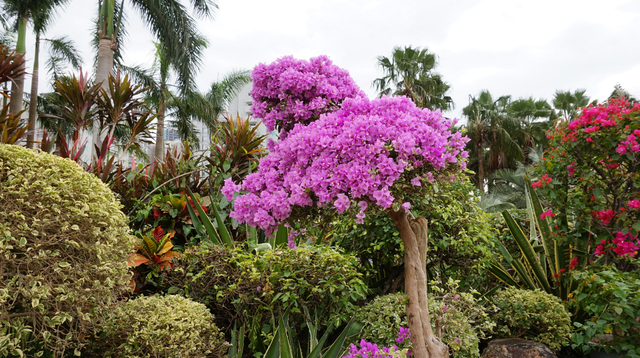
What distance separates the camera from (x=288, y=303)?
2.76 meters

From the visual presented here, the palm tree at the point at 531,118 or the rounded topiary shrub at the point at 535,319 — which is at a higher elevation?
the palm tree at the point at 531,118

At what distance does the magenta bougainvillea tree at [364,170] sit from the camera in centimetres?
170

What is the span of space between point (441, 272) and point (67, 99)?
16.8 ft

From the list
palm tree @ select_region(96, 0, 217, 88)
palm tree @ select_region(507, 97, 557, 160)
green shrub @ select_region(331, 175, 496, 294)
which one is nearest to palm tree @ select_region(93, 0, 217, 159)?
palm tree @ select_region(96, 0, 217, 88)

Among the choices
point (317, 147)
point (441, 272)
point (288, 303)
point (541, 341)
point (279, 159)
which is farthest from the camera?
point (441, 272)

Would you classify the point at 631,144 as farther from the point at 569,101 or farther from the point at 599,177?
the point at 569,101

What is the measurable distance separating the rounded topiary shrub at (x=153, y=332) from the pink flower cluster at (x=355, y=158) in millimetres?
925

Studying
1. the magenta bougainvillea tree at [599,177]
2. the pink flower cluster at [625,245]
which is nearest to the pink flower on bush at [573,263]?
the magenta bougainvillea tree at [599,177]

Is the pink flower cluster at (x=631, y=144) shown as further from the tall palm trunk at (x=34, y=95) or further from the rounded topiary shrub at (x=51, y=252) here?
the tall palm trunk at (x=34, y=95)

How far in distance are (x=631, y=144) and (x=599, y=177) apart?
0.53 meters

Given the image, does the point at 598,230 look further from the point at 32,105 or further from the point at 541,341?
the point at 32,105

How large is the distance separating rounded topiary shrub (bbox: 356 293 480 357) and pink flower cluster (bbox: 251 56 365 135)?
1259 mm

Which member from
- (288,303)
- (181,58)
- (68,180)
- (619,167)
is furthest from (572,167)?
(181,58)

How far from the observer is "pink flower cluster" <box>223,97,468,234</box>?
169cm
